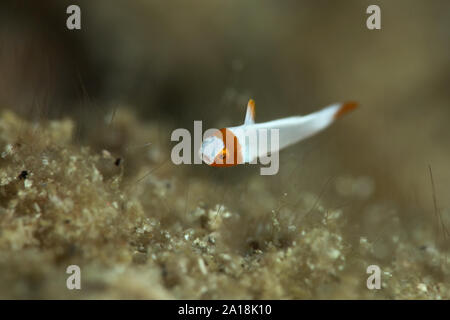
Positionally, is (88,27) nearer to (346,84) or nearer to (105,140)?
(105,140)

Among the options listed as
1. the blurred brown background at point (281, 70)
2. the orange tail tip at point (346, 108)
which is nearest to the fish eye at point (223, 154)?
the orange tail tip at point (346, 108)

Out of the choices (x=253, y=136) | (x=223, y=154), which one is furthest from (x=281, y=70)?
(x=223, y=154)

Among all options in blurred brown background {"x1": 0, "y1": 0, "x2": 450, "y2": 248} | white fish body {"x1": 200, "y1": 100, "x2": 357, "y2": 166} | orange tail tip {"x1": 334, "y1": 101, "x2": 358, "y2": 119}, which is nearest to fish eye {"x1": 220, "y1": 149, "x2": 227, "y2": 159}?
white fish body {"x1": 200, "y1": 100, "x2": 357, "y2": 166}

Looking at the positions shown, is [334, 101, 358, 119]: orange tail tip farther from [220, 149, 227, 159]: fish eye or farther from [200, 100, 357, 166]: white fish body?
[220, 149, 227, 159]: fish eye

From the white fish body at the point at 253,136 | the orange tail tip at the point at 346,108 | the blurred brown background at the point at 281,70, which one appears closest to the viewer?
the white fish body at the point at 253,136

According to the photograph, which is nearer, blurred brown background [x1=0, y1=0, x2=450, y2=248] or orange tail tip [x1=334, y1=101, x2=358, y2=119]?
orange tail tip [x1=334, y1=101, x2=358, y2=119]

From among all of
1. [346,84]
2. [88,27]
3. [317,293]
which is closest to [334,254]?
[317,293]

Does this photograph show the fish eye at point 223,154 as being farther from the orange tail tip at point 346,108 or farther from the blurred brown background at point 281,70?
the blurred brown background at point 281,70

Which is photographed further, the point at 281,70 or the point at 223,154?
the point at 281,70

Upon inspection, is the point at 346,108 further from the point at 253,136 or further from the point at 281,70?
the point at 281,70
